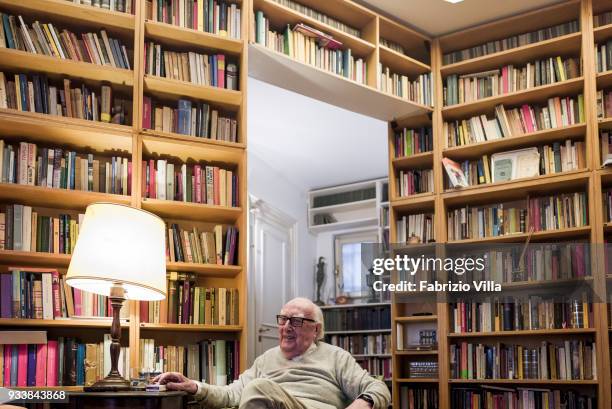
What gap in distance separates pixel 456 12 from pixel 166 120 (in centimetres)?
230

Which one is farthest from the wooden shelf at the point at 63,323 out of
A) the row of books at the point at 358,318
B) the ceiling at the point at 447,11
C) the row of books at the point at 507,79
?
the row of books at the point at 358,318

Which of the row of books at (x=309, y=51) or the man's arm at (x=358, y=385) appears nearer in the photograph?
the man's arm at (x=358, y=385)

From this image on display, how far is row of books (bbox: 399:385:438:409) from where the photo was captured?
5.15 m

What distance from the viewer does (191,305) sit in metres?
3.86

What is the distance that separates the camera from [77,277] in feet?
9.20

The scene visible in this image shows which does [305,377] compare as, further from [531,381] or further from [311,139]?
[311,139]

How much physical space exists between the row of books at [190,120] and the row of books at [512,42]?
2112 millimetres

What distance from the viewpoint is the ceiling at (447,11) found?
494 centimetres

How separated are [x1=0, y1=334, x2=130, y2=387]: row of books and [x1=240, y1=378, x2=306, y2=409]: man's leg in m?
0.95

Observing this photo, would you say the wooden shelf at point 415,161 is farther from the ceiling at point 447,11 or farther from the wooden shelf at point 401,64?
the ceiling at point 447,11

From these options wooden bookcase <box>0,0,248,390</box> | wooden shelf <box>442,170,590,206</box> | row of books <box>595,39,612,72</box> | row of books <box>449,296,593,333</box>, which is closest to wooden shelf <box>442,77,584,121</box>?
row of books <box>595,39,612,72</box>

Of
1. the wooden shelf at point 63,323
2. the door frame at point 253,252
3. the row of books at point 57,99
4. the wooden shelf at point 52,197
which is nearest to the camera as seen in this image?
the wooden shelf at point 63,323

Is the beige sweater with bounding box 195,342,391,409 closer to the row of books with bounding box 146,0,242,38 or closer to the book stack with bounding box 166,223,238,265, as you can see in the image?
the book stack with bounding box 166,223,238,265

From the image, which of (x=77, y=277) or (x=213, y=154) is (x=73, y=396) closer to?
(x=77, y=277)
